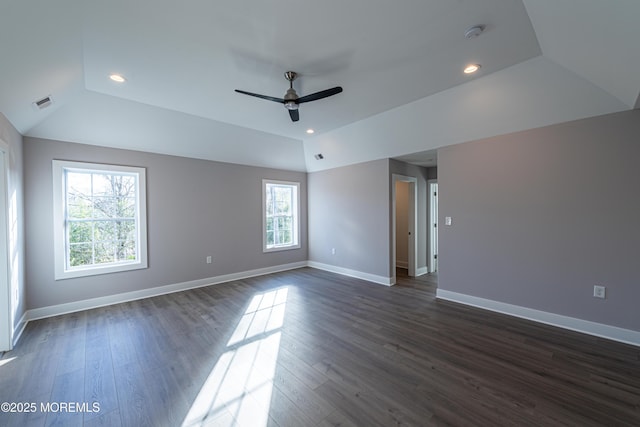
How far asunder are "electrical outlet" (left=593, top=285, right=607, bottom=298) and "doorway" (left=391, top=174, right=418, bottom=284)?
2.64 meters

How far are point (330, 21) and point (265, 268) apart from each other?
485 centimetres

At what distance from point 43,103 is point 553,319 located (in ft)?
21.2

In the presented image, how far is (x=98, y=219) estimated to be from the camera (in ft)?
13.0

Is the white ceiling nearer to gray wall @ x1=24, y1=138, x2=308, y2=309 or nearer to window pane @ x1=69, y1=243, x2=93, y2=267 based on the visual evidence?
gray wall @ x1=24, y1=138, x2=308, y2=309

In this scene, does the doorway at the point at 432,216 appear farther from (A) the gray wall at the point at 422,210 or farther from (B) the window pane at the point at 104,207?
(B) the window pane at the point at 104,207

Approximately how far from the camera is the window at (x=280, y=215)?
231 inches

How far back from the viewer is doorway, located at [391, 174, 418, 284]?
4902 millimetres

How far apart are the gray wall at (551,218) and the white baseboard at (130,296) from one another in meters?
3.95

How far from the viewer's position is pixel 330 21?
204 cm

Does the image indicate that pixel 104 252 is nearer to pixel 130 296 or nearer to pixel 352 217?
pixel 130 296

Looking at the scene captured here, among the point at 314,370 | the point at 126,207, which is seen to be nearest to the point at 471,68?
the point at 314,370

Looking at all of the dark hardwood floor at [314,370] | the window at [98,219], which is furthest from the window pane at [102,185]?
the dark hardwood floor at [314,370]

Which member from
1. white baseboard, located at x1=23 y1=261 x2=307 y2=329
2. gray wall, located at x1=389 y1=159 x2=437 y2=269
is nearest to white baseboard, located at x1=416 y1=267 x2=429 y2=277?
gray wall, located at x1=389 y1=159 x2=437 y2=269

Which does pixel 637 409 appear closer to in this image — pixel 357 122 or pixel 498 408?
pixel 498 408
